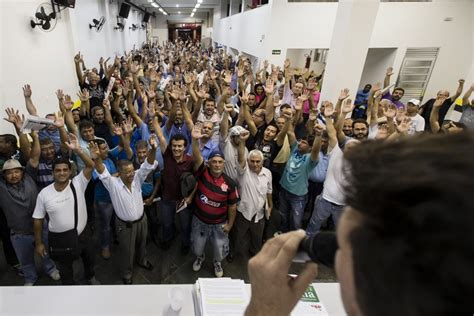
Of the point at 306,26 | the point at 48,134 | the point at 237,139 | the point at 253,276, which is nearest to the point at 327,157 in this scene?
the point at 237,139

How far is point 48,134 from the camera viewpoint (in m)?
3.51

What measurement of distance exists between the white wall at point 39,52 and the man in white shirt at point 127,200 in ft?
9.72

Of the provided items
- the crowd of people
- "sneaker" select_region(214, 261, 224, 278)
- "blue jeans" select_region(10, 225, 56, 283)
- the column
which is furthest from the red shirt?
the column

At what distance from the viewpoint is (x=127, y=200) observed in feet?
8.67

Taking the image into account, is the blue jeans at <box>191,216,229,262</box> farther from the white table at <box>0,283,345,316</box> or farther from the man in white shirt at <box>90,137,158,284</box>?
the white table at <box>0,283,345,316</box>

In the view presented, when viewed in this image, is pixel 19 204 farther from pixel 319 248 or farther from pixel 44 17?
pixel 44 17

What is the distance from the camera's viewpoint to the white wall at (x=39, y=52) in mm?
4449

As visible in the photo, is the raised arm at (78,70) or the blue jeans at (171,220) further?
the raised arm at (78,70)

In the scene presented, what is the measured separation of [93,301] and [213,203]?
1549 mm

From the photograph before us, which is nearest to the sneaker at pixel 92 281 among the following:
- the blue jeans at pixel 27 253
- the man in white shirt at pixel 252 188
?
the blue jeans at pixel 27 253

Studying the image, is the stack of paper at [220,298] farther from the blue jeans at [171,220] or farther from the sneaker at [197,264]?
the sneaker at [197,264]

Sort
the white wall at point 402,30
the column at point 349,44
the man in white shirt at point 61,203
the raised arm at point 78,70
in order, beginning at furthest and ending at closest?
1. the white wall at point 402,30
2. the raised arm at point 78,70
3. the column at point 349,44
4. the man in white shirt at point 61,203

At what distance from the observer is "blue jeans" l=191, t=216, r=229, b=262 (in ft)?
10.0

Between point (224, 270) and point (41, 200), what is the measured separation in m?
2.10
